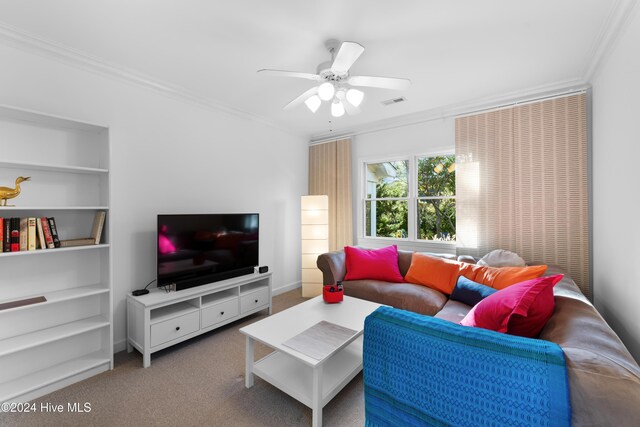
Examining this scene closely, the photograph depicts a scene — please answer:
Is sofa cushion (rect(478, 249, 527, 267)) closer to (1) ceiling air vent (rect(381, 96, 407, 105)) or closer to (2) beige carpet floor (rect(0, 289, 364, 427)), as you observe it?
(2) beige carpet floor (rect(0, 289, 364, 427))

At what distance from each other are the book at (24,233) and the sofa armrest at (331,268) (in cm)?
255

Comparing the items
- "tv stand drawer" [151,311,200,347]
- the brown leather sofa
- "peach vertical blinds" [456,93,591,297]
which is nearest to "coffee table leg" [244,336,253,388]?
"tv stand drawer" [151,311,200,347]

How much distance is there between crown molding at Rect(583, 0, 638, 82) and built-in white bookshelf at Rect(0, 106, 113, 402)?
3.76m

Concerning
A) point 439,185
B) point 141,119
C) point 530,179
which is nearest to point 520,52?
point 530,179

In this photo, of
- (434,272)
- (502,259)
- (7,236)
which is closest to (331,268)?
(434,272)

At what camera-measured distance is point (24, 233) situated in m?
1.91

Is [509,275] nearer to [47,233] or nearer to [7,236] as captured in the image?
[47,233]

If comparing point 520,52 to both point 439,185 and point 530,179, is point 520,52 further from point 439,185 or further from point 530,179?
point 439,185

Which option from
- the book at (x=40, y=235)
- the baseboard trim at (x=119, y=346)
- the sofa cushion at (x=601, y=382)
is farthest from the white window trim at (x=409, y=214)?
the book at (x=40, y=235)

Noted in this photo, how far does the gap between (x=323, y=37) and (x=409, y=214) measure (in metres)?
2.65

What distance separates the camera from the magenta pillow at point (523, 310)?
4.51 ft

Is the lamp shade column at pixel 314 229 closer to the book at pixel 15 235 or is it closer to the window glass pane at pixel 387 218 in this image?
the window glass pane at pixel 387 218

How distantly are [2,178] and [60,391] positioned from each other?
1.61 m

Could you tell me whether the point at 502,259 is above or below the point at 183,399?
above
